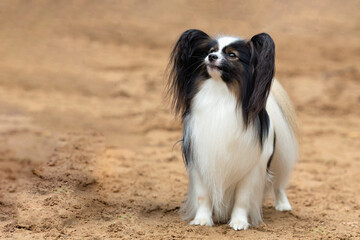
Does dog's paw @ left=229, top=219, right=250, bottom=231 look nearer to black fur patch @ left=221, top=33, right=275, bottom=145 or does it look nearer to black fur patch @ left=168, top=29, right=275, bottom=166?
black fur patch @ left=168, top=29, right=275, bottom=166

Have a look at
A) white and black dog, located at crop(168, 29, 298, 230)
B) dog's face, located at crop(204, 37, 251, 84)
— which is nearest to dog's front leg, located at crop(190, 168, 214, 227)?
white and black dog, located at crop(168, 29, 298, 230)

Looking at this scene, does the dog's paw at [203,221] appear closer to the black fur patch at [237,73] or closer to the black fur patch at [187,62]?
the black fur patch at [237,73]

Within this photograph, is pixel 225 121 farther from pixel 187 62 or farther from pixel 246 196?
pixel 246 196

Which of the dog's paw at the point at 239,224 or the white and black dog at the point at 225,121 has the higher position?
the white and black dog at the point at 225,121

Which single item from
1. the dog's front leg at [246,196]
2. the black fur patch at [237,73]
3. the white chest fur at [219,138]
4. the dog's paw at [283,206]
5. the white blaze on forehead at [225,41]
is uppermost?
the white blaze on forehead at [225,41]

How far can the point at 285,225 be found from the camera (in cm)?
426

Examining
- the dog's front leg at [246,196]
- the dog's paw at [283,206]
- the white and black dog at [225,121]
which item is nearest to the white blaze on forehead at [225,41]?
the white and black dog at [225,121]

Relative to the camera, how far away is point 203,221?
409 centimetres

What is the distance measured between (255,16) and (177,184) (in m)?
7.80

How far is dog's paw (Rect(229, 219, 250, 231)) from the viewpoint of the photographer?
13.2 feet

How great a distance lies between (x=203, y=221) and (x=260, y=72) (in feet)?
4.15

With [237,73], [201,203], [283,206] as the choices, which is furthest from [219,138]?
[283,206]

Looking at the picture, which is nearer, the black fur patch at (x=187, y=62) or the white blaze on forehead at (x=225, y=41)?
the white blaze on forehead at (x=225, y=41)

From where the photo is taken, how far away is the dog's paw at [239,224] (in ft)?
13.2
